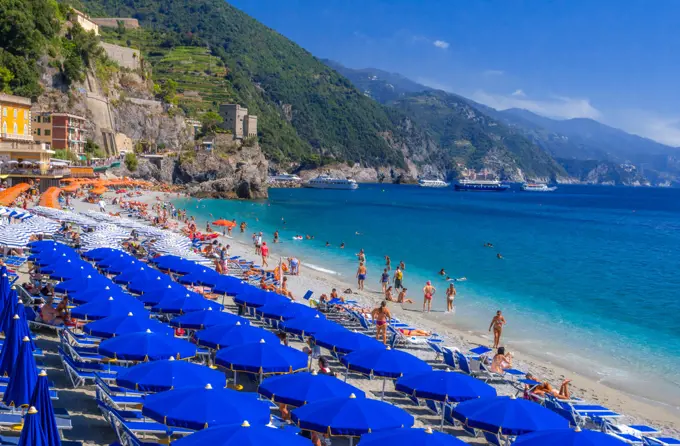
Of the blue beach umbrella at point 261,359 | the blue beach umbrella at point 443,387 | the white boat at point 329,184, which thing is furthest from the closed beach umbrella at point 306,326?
the white boat at point 329,184

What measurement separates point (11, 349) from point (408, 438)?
6.23 meters

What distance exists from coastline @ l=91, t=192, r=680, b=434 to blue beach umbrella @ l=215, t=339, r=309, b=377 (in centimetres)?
767

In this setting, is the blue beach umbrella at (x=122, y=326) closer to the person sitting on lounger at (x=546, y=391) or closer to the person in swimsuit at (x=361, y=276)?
the person sitting on lounger at (x=546, y=391)

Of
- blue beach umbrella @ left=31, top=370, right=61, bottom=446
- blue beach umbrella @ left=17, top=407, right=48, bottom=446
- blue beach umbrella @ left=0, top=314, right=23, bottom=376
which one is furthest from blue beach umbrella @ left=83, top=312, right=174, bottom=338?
blue beach umbrella @ left=17, top=407, right=48, bottom=446

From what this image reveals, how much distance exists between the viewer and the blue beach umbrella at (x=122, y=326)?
11.7m

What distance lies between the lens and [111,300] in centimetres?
1330

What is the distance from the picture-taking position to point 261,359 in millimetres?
10656

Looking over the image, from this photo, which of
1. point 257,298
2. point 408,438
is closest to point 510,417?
point 408,438

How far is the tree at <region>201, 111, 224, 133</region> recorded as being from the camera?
11719 cm

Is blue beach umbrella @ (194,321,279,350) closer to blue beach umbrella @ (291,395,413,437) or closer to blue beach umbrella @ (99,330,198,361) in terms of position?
blue beach umbrella @ (99,330,198,361)

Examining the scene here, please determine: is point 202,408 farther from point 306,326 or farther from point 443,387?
point 306,326

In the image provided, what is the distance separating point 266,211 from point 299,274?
42.7 metres

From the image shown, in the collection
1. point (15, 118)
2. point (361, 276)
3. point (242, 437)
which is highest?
point (15, 118)

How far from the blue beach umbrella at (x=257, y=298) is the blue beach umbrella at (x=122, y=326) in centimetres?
429
